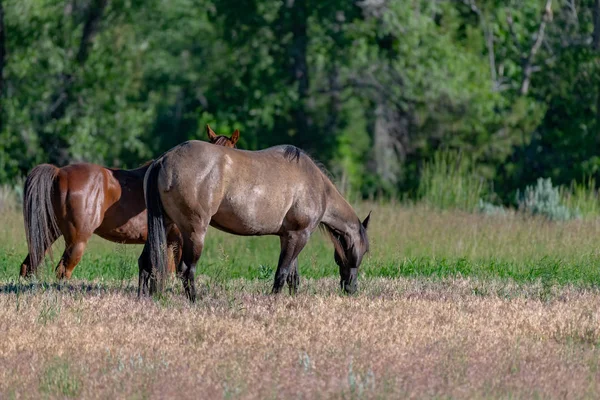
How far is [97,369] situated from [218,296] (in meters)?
3.27

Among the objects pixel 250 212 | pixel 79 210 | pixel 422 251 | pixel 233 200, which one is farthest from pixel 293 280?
pixel 422 251

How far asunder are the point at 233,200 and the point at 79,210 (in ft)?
7.48

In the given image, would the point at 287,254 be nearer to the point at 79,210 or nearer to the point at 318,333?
the point at 318,333

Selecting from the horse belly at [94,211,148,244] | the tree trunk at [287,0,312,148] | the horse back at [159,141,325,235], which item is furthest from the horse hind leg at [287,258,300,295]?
the tree trunk at [287,0,312,148]

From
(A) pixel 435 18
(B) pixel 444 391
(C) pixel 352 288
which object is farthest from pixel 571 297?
(A) pixel 435 18

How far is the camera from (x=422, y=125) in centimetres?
2759

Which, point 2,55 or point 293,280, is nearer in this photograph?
point 293,280

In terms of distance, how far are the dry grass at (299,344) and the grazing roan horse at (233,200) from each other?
0.42 meters

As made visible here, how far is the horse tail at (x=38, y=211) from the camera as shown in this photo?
1200 cm

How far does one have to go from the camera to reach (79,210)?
12.4 m

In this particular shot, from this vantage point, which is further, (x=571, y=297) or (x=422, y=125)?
(x=422, y=125)

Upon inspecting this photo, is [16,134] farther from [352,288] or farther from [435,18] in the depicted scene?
[352,288]

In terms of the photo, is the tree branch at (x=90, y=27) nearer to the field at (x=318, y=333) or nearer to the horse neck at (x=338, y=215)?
the field at (x=318, y=333)

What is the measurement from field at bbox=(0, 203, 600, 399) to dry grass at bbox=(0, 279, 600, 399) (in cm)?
2
